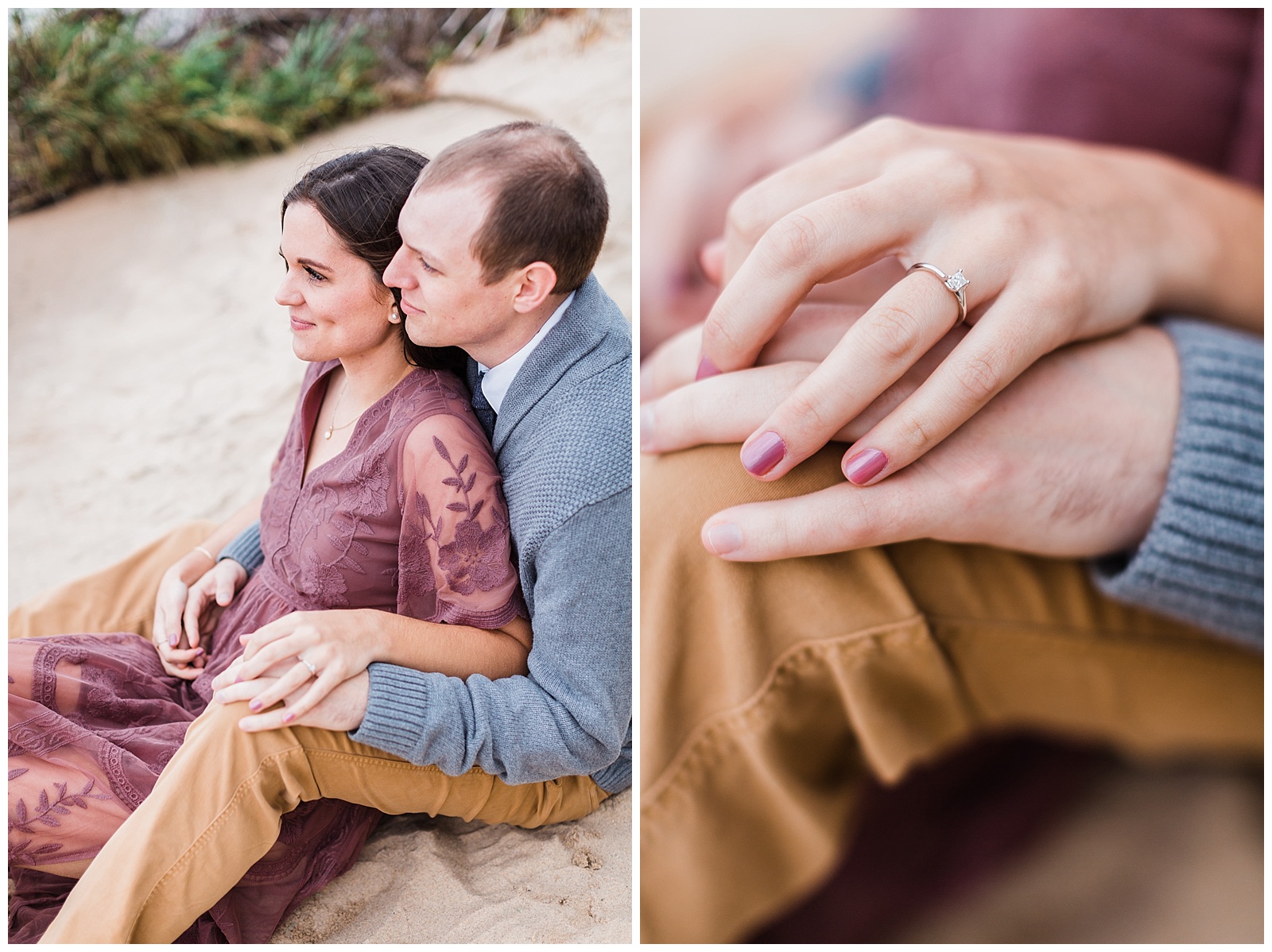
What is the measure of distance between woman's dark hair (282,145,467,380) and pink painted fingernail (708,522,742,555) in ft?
1.52

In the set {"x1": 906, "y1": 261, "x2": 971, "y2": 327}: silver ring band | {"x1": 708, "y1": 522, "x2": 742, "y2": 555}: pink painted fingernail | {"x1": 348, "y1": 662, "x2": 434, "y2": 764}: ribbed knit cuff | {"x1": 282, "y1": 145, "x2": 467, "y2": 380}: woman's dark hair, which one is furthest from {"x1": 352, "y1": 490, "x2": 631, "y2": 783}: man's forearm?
{"x1": 906, "y1": 261, "x2": 971, "y2": 327}: silver ring band

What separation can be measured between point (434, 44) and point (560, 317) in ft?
1.60

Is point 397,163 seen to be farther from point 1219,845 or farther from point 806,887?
point 1219,845

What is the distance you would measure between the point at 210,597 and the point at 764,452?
2.73 feet

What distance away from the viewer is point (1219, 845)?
1.29 m

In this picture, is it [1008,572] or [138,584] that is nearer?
[1008,572]

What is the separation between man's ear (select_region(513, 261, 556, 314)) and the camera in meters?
1.12

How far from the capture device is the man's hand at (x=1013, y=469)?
3.43 ft

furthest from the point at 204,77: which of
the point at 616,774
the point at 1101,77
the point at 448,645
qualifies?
the point at 1101,77

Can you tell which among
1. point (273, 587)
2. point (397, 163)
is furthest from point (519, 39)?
point (273, 587)

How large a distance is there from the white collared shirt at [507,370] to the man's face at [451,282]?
0.04 ft

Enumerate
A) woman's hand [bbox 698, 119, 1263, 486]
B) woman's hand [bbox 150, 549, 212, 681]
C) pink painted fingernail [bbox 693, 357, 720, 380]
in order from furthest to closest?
woman's hand [bbox 150, 549, 212, 681] → pink painted fingernail [bbox 693, 357, 720, 380] → woman's hand [bbox 698, 119, 1263, 486]

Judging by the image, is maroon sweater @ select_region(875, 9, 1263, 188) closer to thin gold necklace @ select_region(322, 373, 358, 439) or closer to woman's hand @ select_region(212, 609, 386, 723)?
thin gold necklace @ select_region(322, 373, 358, 439)

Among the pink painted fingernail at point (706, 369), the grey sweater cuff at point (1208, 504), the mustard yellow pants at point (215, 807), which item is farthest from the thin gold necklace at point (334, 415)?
the grey sweater cuff at point (1208, 504)
